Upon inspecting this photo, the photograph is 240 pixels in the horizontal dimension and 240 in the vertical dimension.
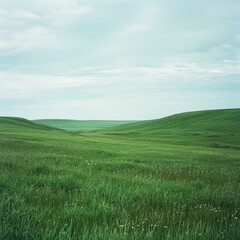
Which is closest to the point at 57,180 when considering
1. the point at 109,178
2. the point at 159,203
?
the point at 109,178

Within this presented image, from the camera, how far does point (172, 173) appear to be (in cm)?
1611

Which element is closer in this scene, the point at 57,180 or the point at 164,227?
the point at 164,227

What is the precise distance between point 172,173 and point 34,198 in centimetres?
879

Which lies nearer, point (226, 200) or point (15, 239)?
point (15, 239)

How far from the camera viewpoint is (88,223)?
6668 millimetres

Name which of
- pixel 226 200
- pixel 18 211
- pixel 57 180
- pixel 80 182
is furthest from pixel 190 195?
A: pixel 18 211

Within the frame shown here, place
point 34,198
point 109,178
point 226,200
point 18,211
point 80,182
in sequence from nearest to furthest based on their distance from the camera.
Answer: point 18,211, point 34,198, point 226,200, point 80,182, point 109,178

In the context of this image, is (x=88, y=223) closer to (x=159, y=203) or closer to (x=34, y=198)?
(x=34, y=198)

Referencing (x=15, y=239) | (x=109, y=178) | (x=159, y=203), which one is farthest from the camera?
(x=109, y=178)

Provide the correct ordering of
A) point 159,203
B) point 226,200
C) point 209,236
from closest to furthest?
1. point 209,236
2. point 159,203
3. point 226,200

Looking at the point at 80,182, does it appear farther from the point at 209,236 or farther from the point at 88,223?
the point at 209,236

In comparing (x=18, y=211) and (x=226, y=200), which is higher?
(x=18, y=211)

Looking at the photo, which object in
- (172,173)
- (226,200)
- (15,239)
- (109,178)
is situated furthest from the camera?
(172,173)

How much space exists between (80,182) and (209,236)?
551 centimetres
